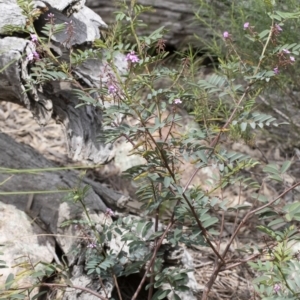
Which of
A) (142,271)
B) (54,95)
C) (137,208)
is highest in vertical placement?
(54,95)

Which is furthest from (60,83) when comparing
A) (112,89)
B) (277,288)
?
(277,288)

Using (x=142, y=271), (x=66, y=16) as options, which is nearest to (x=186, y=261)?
(x=142, y=271)

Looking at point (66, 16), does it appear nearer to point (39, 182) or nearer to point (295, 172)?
point (39, 182)

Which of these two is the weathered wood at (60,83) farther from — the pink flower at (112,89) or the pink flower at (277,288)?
the pink flower at (277,288)

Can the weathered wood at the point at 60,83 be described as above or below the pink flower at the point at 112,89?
below

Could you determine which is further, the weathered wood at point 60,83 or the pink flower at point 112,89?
the weathered wood at point 60,83

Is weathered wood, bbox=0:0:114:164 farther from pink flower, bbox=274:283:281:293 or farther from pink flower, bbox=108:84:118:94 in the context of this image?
pink flower, bbox=274:283:281:293

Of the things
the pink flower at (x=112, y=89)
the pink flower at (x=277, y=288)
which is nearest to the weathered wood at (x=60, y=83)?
the pink flower at (x=112, y=89)

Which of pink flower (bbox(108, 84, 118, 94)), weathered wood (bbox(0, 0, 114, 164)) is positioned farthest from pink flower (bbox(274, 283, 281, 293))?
weathered wood (bbox(0, 0, 114, 164))

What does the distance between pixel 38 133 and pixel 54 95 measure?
129 centimetres

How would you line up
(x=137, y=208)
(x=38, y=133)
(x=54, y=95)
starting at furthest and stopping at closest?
(x=38, y=133), (x=137, y=208), (x=54, y=95)

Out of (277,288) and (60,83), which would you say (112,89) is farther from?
(60,83)

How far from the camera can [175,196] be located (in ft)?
6.26

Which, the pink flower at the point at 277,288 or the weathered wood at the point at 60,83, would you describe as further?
the weathered wood at the point at 60,83
